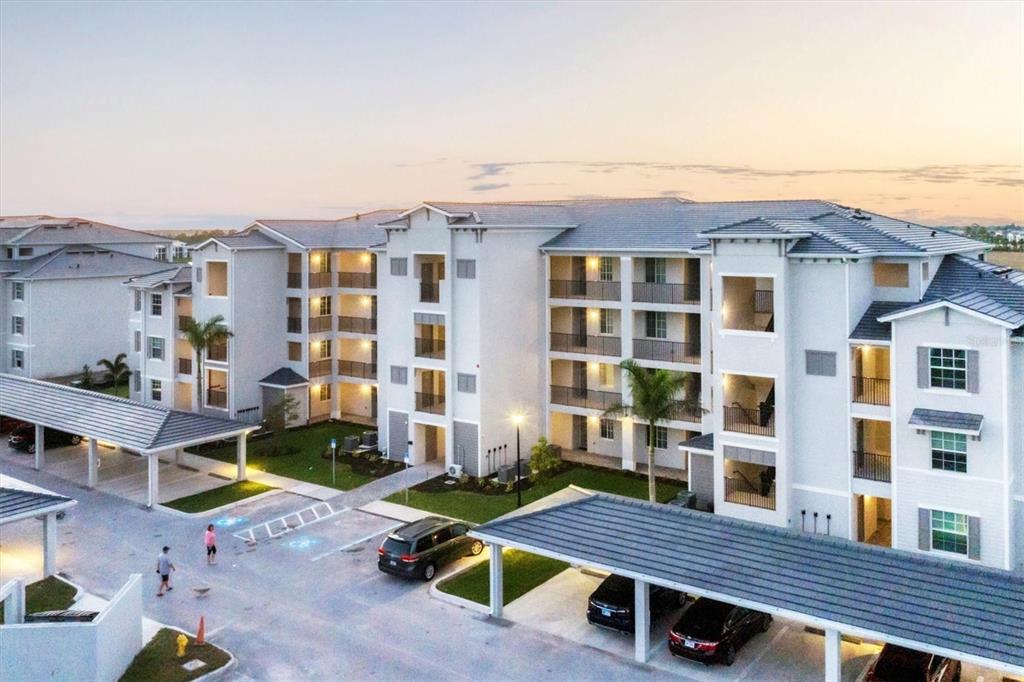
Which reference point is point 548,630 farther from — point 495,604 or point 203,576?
point 203,576

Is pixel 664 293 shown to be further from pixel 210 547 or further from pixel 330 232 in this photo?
pixel 330 232

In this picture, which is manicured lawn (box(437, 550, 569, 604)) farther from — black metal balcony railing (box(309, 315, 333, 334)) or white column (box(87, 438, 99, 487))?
black metal balcony railing (box(309, 315, 333, 334))

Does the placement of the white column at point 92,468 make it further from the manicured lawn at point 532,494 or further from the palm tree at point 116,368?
the palm tree at point 116,368

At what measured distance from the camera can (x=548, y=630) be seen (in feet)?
74.7

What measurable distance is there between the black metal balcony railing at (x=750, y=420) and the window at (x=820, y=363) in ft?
6.21

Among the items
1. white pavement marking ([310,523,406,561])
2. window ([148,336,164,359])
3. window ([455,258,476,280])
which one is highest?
window ([455,258,476,280])

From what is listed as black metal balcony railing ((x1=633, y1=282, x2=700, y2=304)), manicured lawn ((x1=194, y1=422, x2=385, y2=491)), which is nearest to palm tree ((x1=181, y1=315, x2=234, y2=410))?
manicured lawn ((x1=194, y1=422, x2=385, y2=491))

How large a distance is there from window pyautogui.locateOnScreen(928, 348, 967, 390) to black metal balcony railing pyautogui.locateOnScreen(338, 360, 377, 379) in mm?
31127

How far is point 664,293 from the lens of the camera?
3716 cm

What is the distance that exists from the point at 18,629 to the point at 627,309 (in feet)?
86.7

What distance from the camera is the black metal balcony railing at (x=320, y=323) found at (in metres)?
48.7

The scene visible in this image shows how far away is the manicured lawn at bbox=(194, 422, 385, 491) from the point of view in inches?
A: 1495

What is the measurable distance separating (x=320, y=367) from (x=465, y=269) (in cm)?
1572

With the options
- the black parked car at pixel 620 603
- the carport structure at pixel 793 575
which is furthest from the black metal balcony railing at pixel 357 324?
the black parked car at pixel 620 603
